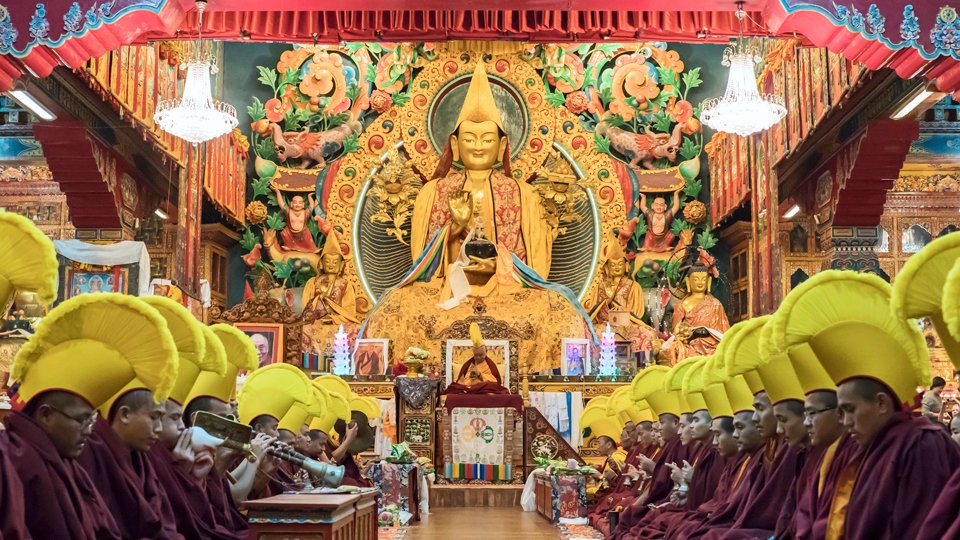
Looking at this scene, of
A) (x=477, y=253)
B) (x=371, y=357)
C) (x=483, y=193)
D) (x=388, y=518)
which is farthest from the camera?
(x=483, y=193)

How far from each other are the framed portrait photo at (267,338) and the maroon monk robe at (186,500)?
832cm

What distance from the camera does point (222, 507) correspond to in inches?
220

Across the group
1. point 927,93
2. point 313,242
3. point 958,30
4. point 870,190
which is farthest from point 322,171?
point 958,30

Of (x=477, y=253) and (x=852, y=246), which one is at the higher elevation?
(x=477, y=253)

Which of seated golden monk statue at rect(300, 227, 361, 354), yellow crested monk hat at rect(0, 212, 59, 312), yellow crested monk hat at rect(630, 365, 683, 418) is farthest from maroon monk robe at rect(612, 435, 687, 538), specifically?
seated golden monk statue at rect(300, 227, 361, 354)

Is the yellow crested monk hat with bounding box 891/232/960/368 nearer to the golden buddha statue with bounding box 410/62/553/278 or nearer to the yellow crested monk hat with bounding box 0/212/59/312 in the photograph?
the yellow crested monk hat with bounding box 0/212/59/312

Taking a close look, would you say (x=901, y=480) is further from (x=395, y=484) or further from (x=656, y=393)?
(x=395, y=484)

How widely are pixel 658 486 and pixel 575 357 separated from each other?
7.04 metres

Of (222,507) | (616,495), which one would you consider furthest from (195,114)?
(222,507)

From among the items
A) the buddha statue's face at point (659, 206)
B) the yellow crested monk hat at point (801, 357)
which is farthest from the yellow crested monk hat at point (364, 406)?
the buddha statue's face at point (659, 206)

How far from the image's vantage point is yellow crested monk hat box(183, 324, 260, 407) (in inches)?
218

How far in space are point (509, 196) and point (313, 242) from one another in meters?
3.23

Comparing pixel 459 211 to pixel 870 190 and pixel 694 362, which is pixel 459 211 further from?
pixel 694 362

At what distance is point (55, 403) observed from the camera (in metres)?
3.71
